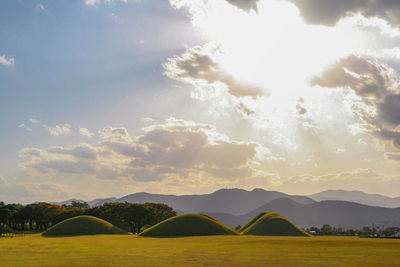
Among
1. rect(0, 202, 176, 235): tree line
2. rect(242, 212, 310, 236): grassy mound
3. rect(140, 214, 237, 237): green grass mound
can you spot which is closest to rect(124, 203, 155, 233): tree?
rect(0, 202, 176, 235): tree line

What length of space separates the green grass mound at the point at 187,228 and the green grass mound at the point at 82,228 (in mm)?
15147

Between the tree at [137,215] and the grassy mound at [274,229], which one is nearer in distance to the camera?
the grassy mound at [274,229]

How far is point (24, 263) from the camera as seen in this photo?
34188mm

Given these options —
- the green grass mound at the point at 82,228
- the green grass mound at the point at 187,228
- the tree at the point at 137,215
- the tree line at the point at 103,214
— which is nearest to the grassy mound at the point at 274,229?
the green grass mound at the point at 187,228

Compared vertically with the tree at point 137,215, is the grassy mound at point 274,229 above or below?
below

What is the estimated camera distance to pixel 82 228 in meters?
106

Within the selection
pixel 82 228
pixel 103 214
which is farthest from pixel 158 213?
pixel 82 228

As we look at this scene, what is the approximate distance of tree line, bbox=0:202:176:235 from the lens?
134 meters

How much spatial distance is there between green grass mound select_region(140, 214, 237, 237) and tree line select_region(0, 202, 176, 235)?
3138 cm

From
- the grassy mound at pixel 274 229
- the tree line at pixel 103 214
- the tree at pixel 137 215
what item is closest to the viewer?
the grassy mound at pixel 274 229

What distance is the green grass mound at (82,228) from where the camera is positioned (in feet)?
340

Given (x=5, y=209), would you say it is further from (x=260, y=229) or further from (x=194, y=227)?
(x=260, y=229)

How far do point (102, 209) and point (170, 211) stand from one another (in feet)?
99.1

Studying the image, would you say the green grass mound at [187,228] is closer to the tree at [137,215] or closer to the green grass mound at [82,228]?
the green grass mound at [82,228]
